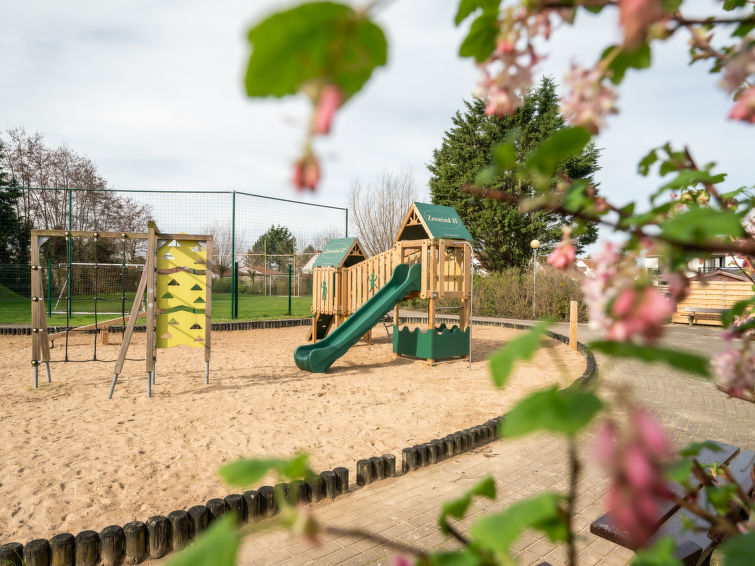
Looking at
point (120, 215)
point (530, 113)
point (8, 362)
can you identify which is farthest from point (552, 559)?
point (530, 113)

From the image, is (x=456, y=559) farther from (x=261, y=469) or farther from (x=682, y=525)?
(x=682, y=525)

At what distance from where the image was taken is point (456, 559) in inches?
19.8

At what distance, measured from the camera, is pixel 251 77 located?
0.34 metres

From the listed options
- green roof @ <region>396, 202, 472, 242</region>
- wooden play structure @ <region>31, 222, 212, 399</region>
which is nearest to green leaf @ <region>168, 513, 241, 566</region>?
wooden play structure @ <region>31, 222, 212, 399</region>

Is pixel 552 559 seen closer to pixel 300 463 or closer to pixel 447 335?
pixel 300 463

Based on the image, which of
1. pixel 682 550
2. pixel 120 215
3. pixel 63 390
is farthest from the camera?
pixel 120 215

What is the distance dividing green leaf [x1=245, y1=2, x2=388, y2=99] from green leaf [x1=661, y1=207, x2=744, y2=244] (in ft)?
1.08

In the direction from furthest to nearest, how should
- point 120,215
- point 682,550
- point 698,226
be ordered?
point 120,215 < point 682,550 < point 698,226

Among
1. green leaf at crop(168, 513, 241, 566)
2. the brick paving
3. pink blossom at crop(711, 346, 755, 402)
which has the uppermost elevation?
pink blossom at crop(711, 346, 755, 402)

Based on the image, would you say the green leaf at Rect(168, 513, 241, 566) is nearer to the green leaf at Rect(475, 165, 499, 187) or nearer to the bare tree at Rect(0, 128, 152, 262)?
the green leaf at Rect(475, 165, 499, 187)

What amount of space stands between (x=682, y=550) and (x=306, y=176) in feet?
7.59

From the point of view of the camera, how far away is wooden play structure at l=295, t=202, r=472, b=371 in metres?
8.27

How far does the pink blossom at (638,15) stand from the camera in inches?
12.7

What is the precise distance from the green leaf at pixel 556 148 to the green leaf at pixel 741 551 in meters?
0.40
